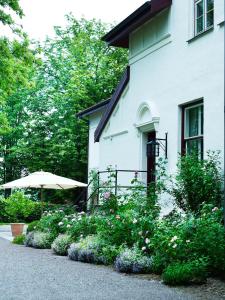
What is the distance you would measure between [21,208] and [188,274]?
830 inches

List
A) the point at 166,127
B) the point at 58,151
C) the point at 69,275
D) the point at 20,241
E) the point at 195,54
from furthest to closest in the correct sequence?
the point at 58,151
the point at 20,241
the point at 166,127
the point at 195,54
the point at 69,275

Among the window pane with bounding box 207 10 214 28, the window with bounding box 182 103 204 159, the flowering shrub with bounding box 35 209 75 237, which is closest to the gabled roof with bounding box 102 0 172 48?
the window pane with bounding box 207 10 214 28

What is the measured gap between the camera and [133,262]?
9711mm

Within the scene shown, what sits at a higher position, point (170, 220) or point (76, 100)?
point (76, 100)

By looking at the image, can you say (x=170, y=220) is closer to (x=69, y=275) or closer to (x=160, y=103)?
(x=69, y=275)

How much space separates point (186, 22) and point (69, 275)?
731cm

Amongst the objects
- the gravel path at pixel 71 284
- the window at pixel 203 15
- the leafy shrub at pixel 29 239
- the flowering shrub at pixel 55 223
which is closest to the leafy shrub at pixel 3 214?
the leafy shrub at pixel 29 239

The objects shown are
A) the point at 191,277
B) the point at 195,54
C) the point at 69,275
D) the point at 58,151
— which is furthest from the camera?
the point at 58,151

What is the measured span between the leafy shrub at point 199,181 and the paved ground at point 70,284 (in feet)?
8.49

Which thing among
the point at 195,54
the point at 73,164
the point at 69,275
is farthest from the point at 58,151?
the point at 69,275

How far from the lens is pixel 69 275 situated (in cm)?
942

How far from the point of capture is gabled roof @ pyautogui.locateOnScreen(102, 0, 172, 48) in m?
14.3

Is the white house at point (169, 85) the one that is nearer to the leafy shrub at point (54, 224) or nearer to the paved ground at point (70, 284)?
the leafy shrub at point (54, 224)

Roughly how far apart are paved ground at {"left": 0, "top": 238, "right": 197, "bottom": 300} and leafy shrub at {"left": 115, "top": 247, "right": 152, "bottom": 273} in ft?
0.66
